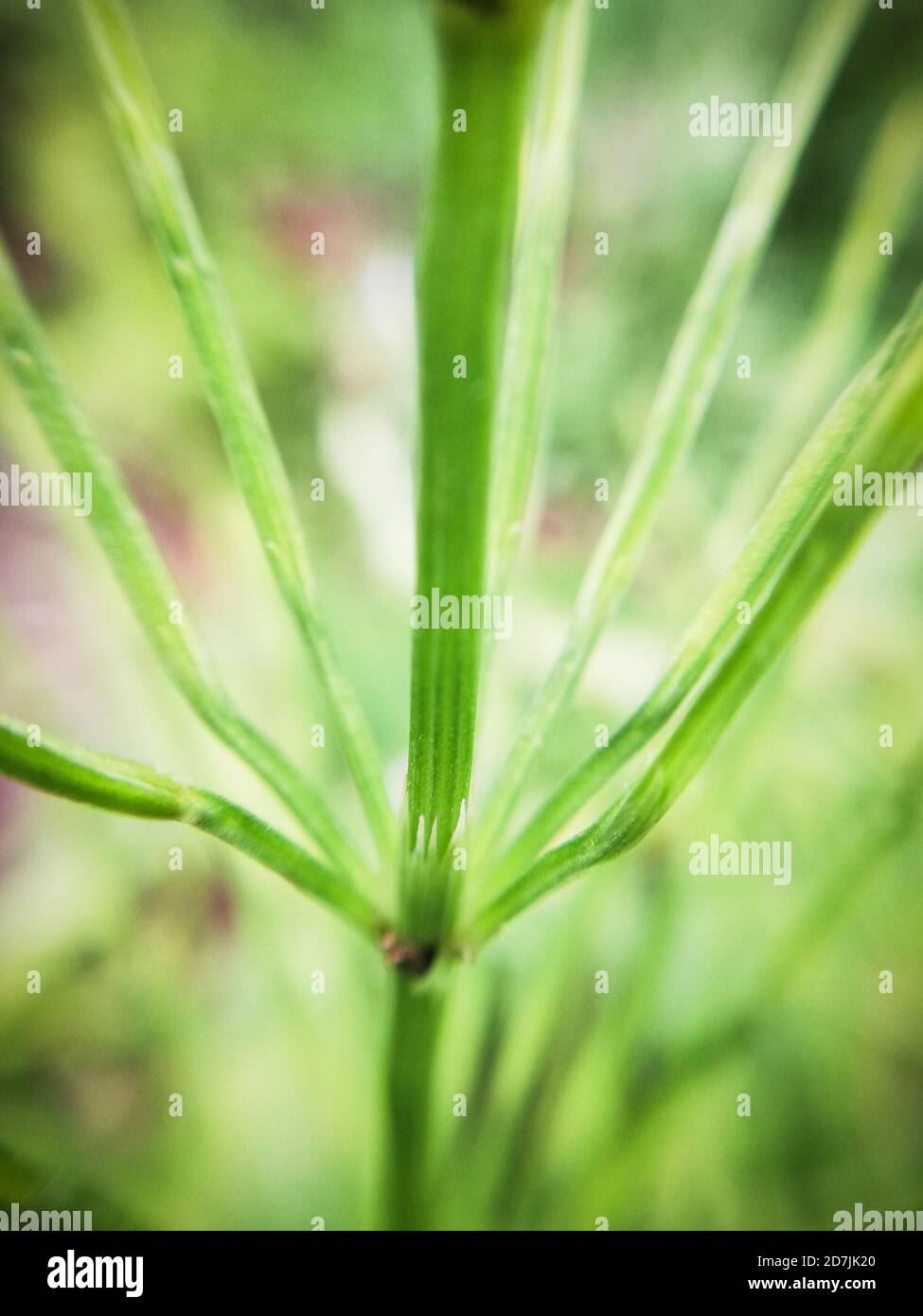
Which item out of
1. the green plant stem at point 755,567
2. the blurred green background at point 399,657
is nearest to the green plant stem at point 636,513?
the green plant stem at point 755,567

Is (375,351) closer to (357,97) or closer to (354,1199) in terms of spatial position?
(357,97)

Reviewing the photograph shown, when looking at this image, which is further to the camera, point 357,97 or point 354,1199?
point 357,97

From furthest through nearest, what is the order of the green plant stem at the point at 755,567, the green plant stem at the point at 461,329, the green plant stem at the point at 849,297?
the green plant stem at the point at 849,297 < the green plant stem at the point at 755,567 < the green plant stem at the point at 461,329

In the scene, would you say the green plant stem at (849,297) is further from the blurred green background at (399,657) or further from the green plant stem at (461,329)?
the green plant stem at (461,329)

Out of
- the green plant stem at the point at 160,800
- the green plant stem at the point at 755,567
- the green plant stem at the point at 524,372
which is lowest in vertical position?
the green plant stem at the point at 160,800
